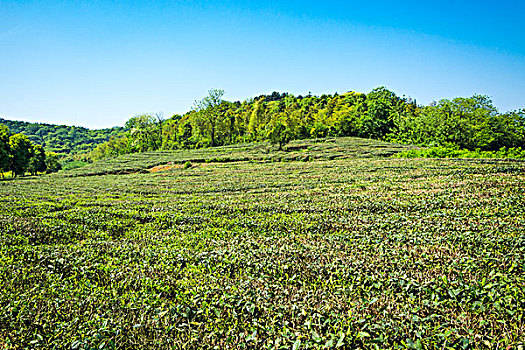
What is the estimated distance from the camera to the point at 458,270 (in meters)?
5.82

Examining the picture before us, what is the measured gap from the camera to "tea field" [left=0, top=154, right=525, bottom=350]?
431 cm

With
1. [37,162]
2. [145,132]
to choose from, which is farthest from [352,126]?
[37,162]

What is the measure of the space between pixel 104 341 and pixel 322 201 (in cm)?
1156

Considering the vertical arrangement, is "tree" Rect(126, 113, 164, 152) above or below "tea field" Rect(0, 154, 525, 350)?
above

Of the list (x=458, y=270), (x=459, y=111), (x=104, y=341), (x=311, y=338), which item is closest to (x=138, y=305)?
(x=104, y=341)

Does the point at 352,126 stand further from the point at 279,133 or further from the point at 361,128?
the point at 279,133

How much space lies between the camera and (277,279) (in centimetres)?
610

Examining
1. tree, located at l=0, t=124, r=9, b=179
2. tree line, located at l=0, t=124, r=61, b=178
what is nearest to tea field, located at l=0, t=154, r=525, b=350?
tree, located at l=0, t=124, r=9, b=179

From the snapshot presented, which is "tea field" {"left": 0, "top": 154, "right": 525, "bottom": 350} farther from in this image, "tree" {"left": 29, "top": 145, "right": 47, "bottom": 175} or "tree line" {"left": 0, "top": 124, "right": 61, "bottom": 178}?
"tree" {"left": 29, "top": 145, "right": 47, "bottom": 175}

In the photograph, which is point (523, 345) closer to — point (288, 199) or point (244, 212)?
point (244, 212)

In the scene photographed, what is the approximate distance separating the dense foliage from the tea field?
4363cm

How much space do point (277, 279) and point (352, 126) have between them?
77999 mm

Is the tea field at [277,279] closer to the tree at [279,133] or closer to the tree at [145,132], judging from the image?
the tree at [279,133]

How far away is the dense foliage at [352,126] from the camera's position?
159ft
